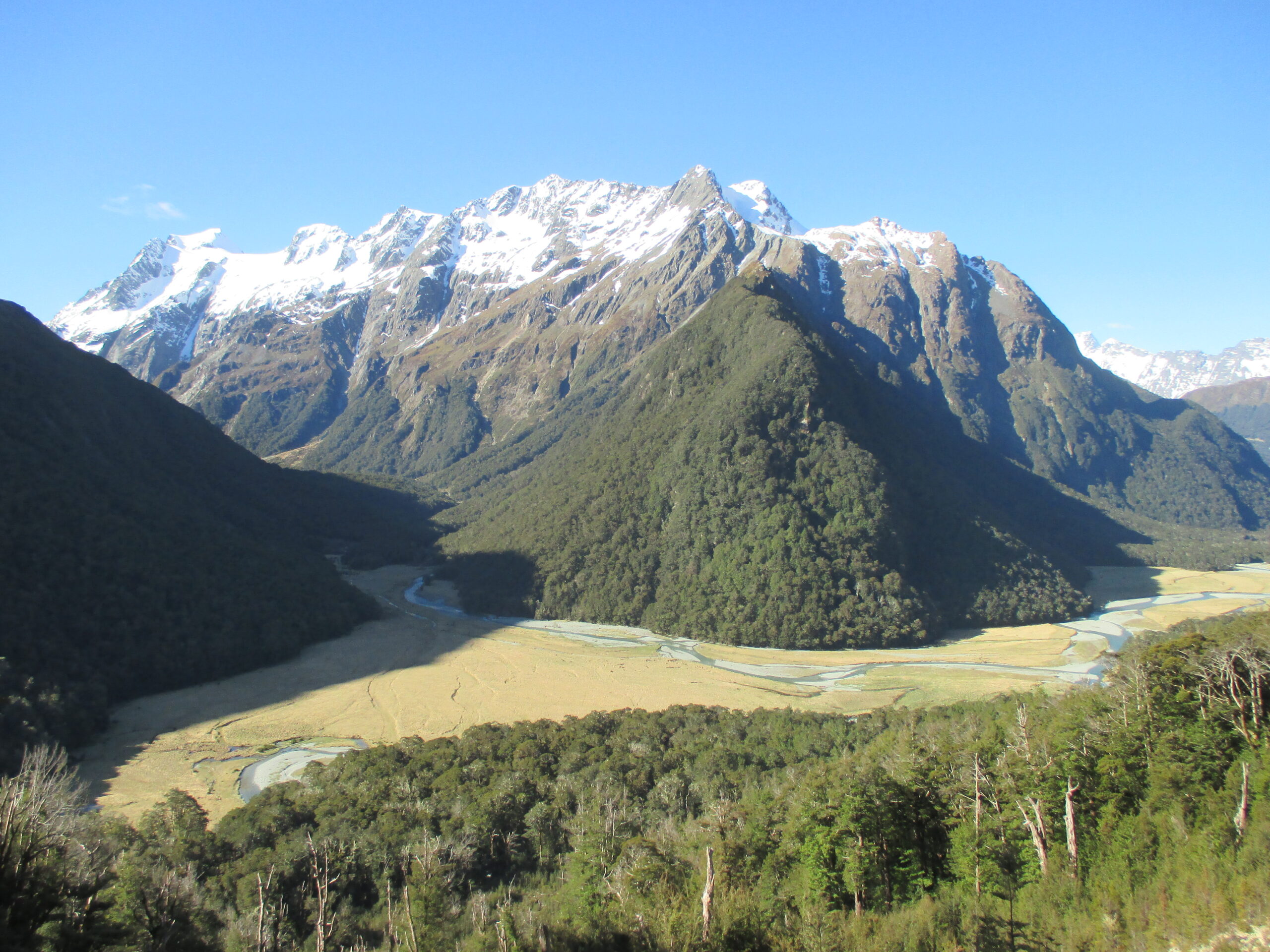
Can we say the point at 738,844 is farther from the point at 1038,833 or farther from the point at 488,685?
the point at 488,685

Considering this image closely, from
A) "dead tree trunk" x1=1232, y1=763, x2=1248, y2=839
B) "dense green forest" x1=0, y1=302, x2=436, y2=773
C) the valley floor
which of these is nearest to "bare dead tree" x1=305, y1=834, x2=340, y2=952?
the valley floor

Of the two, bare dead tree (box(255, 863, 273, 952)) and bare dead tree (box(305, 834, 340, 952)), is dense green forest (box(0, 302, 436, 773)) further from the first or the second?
bare dead tree (box(255, 863, 273, 952))

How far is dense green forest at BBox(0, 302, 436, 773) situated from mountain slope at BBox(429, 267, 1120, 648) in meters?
44.8

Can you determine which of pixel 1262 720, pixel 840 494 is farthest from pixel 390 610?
pixel 1262 720

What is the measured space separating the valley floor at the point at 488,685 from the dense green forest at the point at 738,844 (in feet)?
56.8

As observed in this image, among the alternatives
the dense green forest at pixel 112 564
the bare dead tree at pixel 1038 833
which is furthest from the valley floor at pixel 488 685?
the bare dead tree at pixel 1038 833

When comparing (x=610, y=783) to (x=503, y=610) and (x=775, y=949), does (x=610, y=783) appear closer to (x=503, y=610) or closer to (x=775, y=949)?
(x=775, y=949)

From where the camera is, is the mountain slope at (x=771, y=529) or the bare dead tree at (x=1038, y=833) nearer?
the bare dead tree at (x=1038, y=833)

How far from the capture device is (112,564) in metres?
99.9

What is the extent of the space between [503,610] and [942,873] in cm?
11806

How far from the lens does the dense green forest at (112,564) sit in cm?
8438

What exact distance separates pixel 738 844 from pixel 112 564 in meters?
103

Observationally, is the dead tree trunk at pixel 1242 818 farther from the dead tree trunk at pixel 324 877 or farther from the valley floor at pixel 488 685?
the valley floor at pixel 488 685

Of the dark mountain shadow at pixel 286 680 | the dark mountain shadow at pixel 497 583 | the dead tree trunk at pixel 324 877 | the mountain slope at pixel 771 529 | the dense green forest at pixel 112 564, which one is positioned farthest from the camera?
the dark mountain shadow at pixel 497 583
